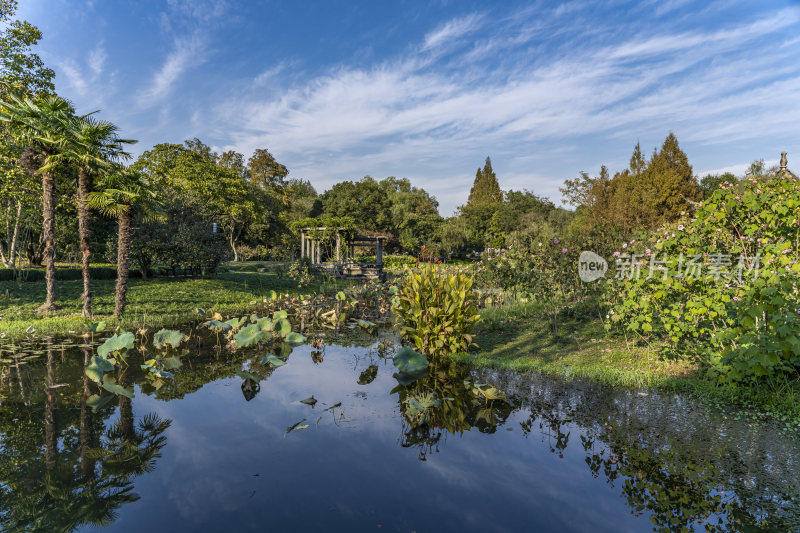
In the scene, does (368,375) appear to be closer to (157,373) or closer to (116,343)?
(157,373)

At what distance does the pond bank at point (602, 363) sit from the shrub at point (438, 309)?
1.81 feet

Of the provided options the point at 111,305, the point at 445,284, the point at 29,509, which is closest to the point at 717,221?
the point at 445,284

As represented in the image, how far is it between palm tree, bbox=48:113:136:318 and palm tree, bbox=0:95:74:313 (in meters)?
0.17

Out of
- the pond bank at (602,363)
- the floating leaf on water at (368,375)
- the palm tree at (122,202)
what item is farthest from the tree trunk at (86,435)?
the palm tree at (122,202)

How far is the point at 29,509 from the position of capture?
287cm

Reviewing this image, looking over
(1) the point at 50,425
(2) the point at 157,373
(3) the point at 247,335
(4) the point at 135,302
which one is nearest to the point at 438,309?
(3) the point at 247,335

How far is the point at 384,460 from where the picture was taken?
3.68m

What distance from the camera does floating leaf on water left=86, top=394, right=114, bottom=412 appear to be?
4.73 m

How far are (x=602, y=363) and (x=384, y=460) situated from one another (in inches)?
166

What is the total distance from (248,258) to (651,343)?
3207 cm

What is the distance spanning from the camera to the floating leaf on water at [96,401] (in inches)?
186

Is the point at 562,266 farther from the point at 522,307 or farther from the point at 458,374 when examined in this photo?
the point at 458,374

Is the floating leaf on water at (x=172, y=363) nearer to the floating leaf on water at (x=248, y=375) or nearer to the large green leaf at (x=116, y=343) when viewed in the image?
the large green leaf at (x=116, y=343)

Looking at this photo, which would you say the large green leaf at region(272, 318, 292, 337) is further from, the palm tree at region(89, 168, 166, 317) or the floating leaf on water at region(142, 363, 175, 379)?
the palm tree at region(89, 168, 166, 317)
